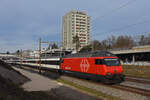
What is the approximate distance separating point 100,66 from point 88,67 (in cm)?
234

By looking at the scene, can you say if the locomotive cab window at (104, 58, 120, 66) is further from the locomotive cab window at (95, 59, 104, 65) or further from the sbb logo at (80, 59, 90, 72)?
the sbb logo at (80, 59, 90, 72)

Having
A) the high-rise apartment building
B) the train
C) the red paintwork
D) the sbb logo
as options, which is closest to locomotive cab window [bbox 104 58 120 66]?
the train

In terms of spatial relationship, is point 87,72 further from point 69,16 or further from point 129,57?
point 69,16

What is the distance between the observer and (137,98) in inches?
390

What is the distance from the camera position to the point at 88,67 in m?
17.8

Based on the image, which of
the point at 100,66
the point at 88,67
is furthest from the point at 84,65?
the point at 100,66

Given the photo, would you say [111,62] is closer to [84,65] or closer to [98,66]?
[98,66]

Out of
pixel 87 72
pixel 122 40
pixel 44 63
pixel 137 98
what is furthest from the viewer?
pixel 122 40

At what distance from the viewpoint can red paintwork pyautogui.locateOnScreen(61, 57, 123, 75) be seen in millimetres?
15259

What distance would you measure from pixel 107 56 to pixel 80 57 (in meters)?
4.79

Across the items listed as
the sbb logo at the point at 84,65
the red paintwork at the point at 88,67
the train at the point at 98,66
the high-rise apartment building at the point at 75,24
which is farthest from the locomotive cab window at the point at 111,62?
the high-rise apartment building at the point at 75,24

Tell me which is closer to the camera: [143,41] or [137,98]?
[137,98]

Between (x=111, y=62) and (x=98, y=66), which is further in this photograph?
(x=98, y=66)

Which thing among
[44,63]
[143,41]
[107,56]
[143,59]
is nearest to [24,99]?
[107,56]
